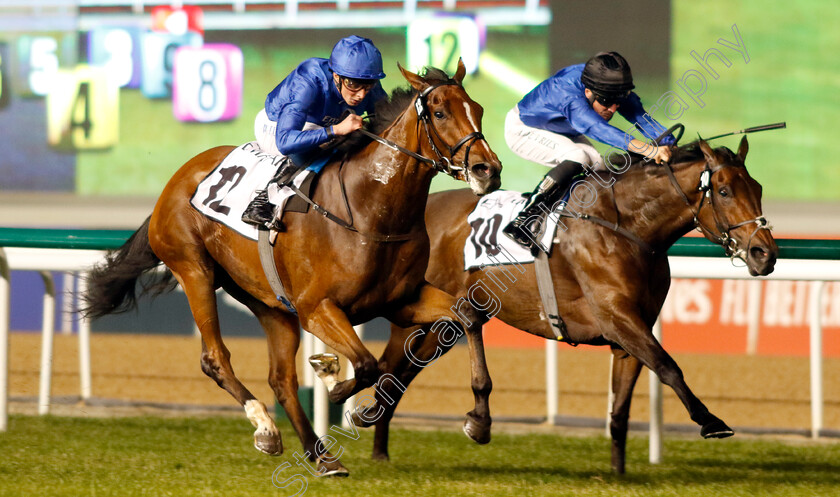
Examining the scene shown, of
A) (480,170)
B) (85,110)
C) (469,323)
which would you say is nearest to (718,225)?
(469,323)

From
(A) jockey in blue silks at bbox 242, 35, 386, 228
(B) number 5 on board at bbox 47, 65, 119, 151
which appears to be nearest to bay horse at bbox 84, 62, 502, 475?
(A) jockey in blue silks at bbox 242, 35, 386, 228

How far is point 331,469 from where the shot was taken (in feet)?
12.6

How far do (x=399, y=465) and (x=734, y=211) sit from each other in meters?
1.53

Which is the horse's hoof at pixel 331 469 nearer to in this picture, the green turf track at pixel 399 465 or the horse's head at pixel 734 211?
the green turf track at pixel 399 465

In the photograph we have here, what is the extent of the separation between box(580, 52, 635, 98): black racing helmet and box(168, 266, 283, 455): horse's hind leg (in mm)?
1583

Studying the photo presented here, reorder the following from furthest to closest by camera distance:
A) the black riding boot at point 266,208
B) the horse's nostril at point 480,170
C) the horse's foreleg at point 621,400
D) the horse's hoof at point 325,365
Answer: the horse's foreleg at point 621,400 < the black riding boot at point 266,208 < the horse's hoof at point 325,365 < the horse's nostril at point 480,170

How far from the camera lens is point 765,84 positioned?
10.3 meters

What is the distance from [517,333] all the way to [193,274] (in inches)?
201

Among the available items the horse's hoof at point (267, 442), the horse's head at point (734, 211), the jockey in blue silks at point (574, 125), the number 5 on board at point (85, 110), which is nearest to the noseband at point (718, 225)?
the horse's head at point (734, 211)

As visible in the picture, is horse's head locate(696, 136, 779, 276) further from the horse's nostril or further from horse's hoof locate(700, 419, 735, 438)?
the horse's nostril

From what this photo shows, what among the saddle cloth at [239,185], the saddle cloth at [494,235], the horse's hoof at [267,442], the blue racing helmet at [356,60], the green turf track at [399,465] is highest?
the blue racing helmet at [356,60]

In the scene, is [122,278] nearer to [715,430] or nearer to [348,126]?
[348,126]

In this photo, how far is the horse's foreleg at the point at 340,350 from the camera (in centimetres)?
350

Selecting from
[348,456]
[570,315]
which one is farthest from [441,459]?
[570,315]
